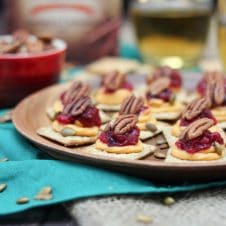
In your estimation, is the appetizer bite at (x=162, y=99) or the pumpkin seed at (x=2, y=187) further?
the appetizer bite at (x=162, y=99)

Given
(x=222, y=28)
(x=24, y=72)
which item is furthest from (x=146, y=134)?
(x=222, y=28)

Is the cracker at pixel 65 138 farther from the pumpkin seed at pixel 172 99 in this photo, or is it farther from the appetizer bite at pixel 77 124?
the pumpkin seed at pixel 172 99

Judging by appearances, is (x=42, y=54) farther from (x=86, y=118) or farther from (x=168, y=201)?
(x=168, y=201)

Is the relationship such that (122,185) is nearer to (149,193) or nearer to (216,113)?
(149,193)

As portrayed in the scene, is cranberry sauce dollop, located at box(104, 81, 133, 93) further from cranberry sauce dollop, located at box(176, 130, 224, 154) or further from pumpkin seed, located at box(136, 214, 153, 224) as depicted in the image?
pumpkin seed, located at box(136, 214, 153, 224)

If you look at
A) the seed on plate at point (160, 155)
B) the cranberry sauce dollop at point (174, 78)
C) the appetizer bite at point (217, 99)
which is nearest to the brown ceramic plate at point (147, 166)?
the seed on plate at point (160, 155)
